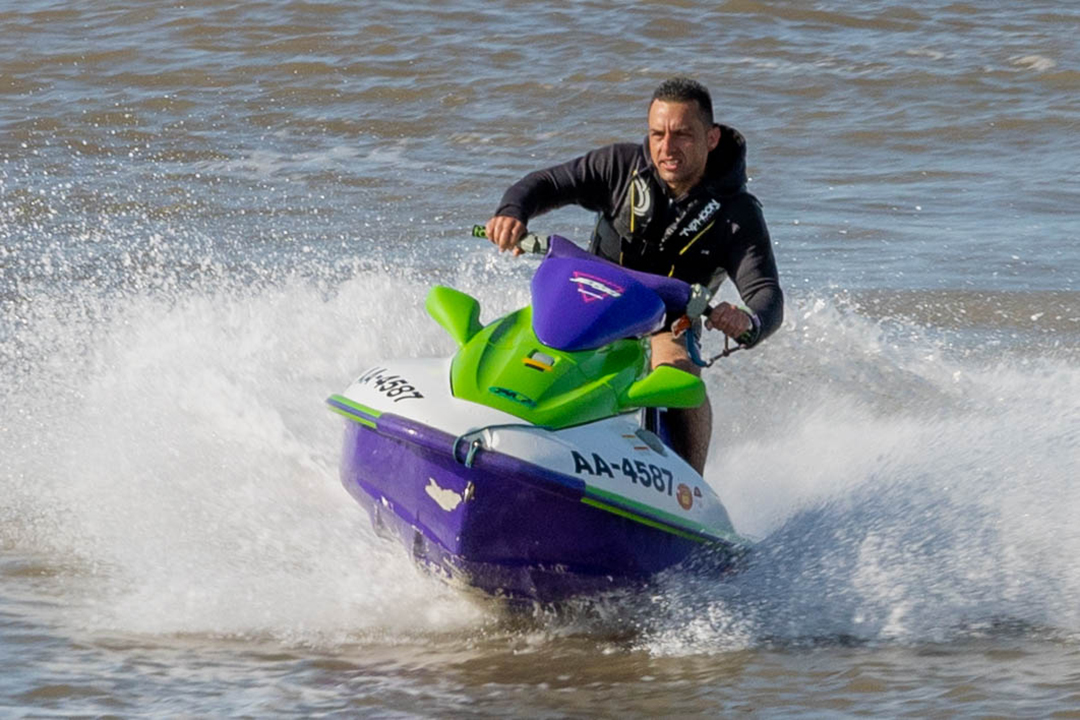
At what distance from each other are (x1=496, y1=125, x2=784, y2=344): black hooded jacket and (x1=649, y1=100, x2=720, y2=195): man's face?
39 millimetres

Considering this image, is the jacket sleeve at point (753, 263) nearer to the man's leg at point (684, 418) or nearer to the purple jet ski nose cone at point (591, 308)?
the man's leg at point (684, 418)

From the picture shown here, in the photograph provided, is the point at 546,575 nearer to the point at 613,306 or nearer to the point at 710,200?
the point at 613,306

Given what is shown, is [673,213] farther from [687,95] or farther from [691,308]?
[691,308]

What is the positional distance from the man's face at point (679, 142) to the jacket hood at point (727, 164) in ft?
0.08

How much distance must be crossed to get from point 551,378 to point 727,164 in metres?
1.04

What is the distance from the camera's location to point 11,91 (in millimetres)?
13320

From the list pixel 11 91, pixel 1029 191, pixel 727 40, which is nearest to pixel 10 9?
pixel 11 91

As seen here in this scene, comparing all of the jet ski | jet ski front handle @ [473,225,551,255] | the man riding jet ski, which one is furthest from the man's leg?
jet ski front handle @ [473,225,551,255]

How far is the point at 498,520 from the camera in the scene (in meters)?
3.95

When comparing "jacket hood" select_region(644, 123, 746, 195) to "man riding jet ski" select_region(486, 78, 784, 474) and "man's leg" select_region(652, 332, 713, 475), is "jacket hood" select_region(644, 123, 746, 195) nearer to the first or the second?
"man riding jet ski" select_region(486, 78, 784, 474)

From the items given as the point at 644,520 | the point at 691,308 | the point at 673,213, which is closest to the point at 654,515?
the point at 644,520

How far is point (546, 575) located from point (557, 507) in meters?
0.26

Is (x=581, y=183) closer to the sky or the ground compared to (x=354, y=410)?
closer to the sky

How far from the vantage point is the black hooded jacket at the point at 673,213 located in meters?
4.71
